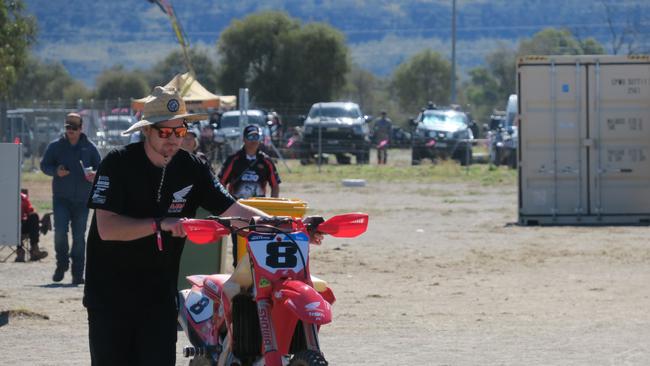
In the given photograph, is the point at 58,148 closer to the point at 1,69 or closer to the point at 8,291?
the point at 8,291

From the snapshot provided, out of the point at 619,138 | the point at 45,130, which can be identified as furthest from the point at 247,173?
the point at 45,130

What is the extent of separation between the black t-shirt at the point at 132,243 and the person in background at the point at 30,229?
9694 millimetres

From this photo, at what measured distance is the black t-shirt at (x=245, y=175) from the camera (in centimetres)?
1298

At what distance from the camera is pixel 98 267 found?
5.92m

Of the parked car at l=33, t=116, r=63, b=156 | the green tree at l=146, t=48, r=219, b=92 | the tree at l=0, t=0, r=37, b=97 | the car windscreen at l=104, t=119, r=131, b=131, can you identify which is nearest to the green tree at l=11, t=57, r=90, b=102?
the green tree at l=146, t=48, r=219, b=92

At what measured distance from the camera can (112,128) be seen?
36812 mm

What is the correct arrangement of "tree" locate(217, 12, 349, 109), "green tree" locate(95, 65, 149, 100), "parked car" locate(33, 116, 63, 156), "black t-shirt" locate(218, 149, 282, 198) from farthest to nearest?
"green tree" locate(95, 65, 149, 100) → "tree" locate(217, 12, 349, 109) → "parked car" locate(33, 116, 63, 156) → "black t-shirt" locate(218, 149, 282, 198)

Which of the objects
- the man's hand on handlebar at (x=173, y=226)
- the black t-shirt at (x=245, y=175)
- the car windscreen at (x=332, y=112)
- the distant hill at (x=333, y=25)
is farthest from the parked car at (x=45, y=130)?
the distant hill at (x=333, y=25)

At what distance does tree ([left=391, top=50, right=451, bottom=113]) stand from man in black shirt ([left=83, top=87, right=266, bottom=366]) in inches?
3226

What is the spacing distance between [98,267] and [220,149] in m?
29.9

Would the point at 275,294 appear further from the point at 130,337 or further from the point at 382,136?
the point at 382,136

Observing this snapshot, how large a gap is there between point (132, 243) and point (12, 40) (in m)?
26.2

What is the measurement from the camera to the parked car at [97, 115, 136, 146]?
34.1 meters

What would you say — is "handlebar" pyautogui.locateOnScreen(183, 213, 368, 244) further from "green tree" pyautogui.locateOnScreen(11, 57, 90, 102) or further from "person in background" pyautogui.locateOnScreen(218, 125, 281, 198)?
"green tree" pyautogui.locateOnScreen(11, 57, 90, 102)
